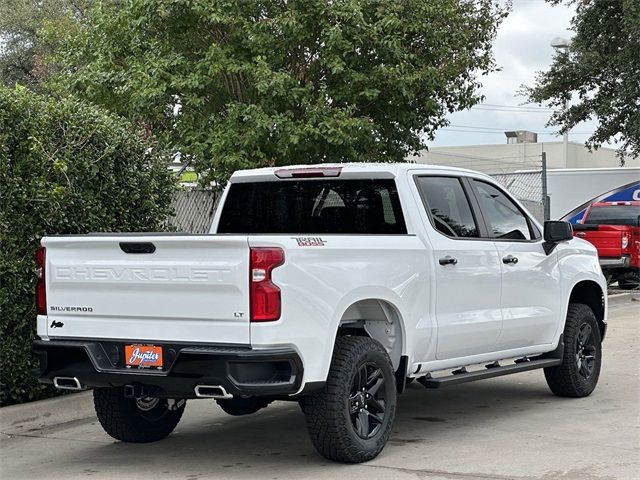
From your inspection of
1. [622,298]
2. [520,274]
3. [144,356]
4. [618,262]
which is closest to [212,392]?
[144,356]

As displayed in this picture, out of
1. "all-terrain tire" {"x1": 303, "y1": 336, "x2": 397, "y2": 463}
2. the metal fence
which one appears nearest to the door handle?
"all-terrain tire" {"x1": 303, "y1": 336, "x2": 397, "y2": 463}

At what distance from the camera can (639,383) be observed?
34.0ft

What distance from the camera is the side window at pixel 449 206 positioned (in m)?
8.12

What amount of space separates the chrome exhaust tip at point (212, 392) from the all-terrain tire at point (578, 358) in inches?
156

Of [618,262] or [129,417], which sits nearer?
[129,417]

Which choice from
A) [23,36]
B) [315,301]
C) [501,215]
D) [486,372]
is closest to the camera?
[315,301]

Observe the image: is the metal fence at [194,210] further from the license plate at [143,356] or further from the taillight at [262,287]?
the taillight at [262,287]

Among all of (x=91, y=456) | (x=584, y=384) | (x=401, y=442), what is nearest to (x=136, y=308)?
(x=91, y=456)

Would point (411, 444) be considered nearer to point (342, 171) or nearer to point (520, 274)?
point (520, 274)

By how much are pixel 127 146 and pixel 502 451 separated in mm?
4807

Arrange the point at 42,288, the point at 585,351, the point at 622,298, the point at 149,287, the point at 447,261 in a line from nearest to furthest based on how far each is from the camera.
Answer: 1. the point at 149,287
2. the point at 42,288
3. the point at 447,261
4. the point at 585,351
5. the point at 622,298

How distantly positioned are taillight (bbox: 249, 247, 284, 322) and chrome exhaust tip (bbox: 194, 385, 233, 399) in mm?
475

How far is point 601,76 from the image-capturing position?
2711cm

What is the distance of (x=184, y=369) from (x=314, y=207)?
2148 millimetres
